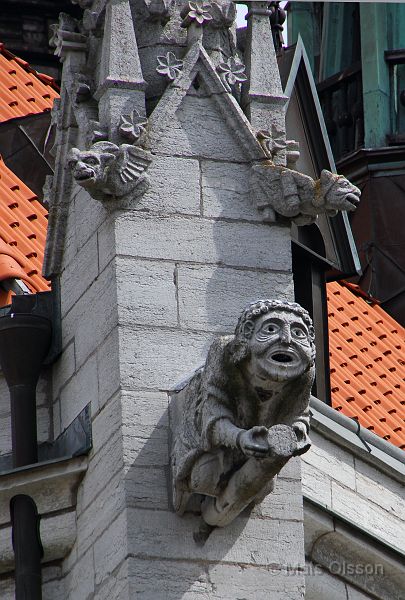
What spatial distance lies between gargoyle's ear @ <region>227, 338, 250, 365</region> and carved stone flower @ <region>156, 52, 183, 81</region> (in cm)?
198

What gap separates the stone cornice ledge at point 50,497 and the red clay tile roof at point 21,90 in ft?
19.4

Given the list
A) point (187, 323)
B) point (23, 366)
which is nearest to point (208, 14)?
point (187, 323)

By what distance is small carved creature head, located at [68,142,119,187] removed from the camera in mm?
14914

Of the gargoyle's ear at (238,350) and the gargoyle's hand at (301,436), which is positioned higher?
the gargoyle's ear at (238,350)

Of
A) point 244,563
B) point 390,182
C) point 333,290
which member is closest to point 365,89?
point 390,182

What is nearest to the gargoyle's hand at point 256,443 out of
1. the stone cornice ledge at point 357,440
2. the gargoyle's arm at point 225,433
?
the gargoyle's arm at point 225,433

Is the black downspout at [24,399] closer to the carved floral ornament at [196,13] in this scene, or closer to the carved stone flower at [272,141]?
the carved stone flower at [272,141]

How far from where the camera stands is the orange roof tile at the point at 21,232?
1697cm

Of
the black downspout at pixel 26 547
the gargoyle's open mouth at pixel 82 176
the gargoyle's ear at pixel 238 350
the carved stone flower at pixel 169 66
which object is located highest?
the carved stone flower at pixel 169 66

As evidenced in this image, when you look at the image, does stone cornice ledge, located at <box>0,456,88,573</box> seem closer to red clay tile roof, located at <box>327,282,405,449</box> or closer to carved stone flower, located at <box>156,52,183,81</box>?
carved stone flower, located at <box>156,52,183,81</box>

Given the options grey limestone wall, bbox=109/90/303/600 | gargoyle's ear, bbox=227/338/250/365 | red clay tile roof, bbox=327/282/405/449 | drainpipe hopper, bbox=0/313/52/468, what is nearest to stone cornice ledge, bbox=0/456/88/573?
drainpipe hopper, bbox=0/313/52/468

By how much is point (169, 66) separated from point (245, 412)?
225cm

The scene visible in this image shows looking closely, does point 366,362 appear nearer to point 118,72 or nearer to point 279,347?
point 118,72

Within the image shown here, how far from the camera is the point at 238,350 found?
14.1 m
